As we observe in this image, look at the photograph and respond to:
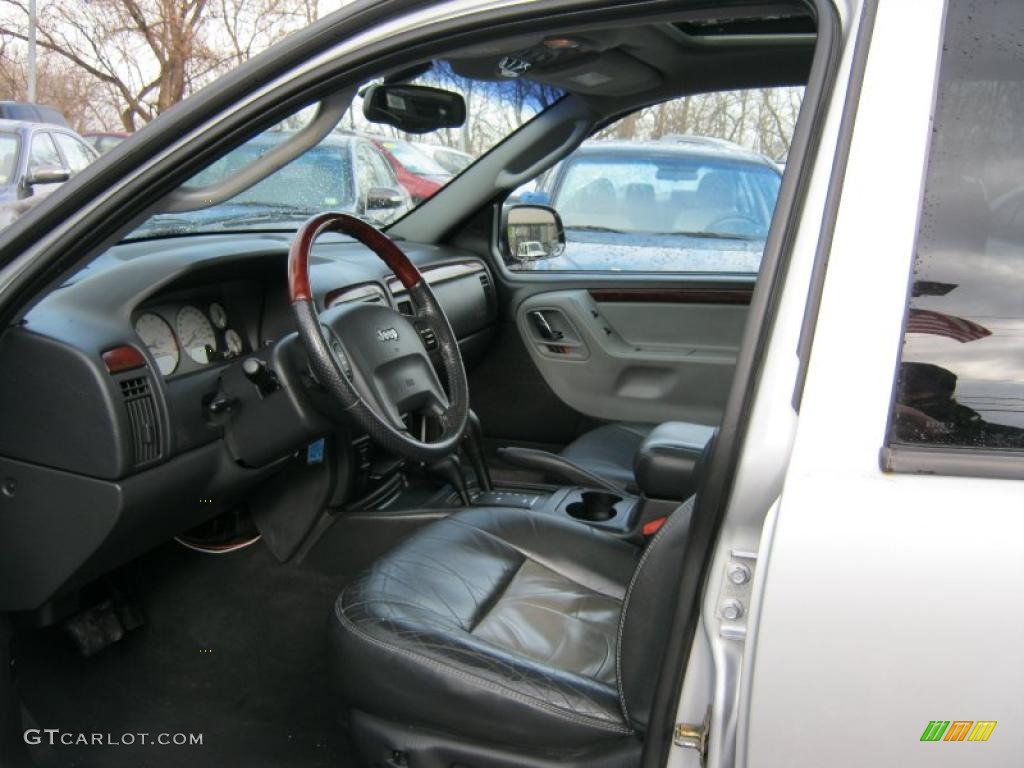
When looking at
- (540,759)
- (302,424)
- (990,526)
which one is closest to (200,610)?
(302,424)

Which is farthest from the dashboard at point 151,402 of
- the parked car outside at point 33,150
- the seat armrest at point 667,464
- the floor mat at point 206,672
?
the parked car outside at point 33,150

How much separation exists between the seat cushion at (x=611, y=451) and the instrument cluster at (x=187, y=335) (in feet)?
3.65

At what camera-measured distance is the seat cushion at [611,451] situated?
9.09 feet

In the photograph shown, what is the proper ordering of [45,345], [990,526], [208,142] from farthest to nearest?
1. [45,345]
2. [208,142]
3. [990,526]

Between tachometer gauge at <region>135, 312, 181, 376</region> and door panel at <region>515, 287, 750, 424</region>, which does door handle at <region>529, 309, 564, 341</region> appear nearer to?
door panel at <region>515, 287, 750, 424</region>

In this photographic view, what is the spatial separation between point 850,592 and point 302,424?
1501mm

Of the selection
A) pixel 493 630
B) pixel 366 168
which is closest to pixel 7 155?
pixel 366 168

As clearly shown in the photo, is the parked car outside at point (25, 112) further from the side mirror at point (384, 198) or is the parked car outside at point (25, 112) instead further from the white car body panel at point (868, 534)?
the white car body panel at point (868, 534)

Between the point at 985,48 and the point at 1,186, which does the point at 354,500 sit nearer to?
the point at 985,48

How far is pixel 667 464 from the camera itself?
2143 millimetres

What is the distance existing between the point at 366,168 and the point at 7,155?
427 centimetres

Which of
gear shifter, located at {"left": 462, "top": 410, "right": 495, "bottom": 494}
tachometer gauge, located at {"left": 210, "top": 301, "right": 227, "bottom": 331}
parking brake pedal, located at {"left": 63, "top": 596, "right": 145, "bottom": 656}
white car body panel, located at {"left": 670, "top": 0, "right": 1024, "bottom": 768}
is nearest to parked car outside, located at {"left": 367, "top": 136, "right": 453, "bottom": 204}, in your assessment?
tachometer gauge, located at {"left": 210, "top": 301, "right": 227, "bottom": 331}

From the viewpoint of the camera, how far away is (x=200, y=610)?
247 cm

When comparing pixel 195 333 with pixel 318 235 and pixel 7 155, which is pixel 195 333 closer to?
pixel 318 235
